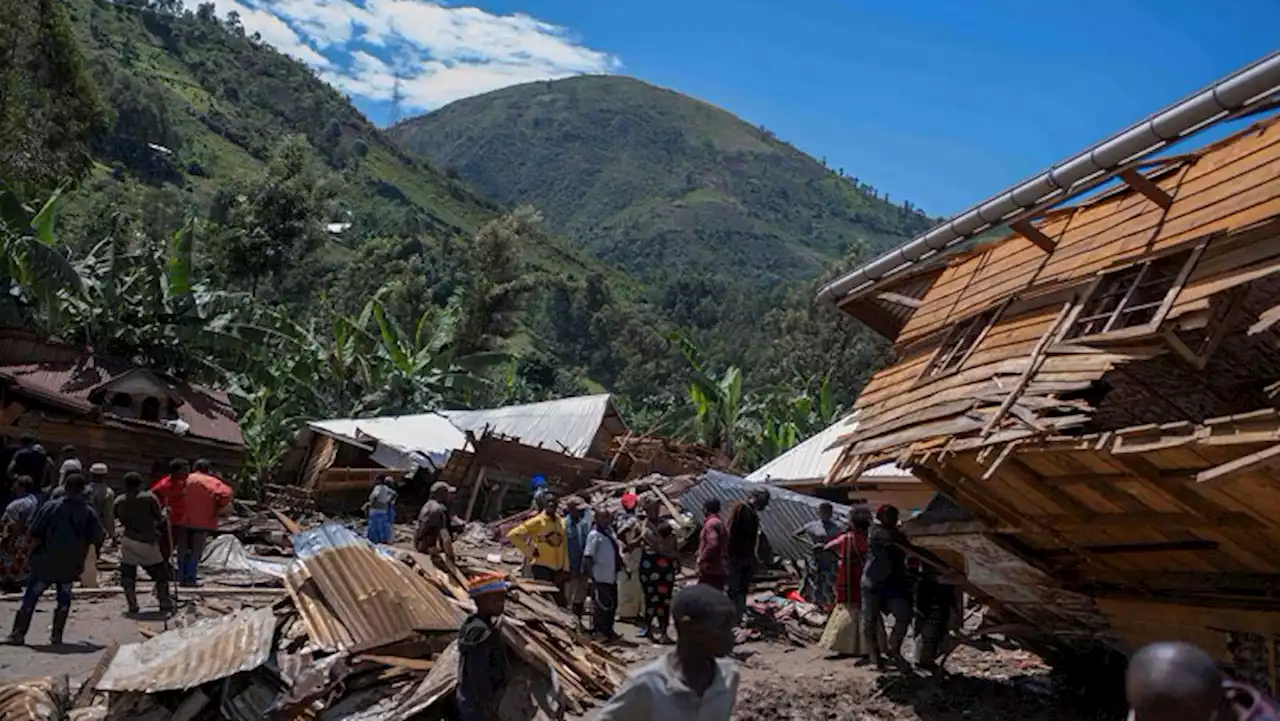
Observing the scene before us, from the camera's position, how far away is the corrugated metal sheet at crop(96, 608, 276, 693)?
663cm

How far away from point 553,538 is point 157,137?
65.5m

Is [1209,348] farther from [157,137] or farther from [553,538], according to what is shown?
[157,137]

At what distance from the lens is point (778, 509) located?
57.1ft

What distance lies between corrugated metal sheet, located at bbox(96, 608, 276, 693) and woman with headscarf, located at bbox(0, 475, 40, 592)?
4627 mm

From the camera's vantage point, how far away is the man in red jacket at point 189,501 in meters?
11.7

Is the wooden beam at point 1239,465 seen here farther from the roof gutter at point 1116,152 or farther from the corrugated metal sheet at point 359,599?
the corrugated metal sheet at point 359,599

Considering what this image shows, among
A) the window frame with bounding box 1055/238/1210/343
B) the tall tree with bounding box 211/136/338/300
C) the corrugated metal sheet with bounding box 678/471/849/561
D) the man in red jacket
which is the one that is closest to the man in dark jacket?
the man in red jacket

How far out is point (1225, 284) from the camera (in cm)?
702

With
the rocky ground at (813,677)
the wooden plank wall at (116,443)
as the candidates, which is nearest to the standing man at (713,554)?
the rocky ground at (813,677)

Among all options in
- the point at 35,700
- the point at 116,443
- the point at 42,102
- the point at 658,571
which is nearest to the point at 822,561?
the point at 658,571

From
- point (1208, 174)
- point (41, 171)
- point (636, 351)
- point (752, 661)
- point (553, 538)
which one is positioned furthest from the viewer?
point (636, 351)

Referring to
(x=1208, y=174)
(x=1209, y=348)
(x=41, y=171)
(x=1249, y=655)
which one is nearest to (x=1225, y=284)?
(x=1209, y=348)

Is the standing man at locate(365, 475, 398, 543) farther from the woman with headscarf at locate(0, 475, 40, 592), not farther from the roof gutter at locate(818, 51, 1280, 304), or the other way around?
the roof gutter at locate(818, 51, 1280, 304)

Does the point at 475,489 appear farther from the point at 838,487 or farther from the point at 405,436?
the point at 838,487
